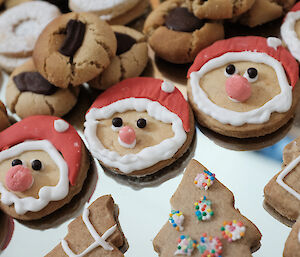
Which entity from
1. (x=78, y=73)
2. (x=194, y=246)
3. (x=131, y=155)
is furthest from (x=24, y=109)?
(x=194, y=246)

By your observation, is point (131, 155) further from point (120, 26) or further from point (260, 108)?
point (120, 26)

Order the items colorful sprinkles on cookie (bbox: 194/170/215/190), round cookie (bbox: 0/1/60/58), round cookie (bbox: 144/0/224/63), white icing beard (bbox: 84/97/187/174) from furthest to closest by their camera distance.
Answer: round cookie (bbox: 0/1/60/58)
round cookie (bbox: 144/0/224/63)
white icing beard (bbox: 84/97/187/174)
colorful sprinkles on cookie (bbox: 194/170/215/190)

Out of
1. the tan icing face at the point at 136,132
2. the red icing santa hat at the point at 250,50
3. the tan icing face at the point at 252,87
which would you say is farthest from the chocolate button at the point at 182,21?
the tan icing face at the point at 136,132

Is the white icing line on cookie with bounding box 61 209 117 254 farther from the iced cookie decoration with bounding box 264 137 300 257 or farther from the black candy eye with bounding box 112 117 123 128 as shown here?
the iced cookie decoration with bounding box 264 137 300 257

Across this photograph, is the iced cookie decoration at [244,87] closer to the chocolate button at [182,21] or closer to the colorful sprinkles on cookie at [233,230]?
the chocolate button at [182,21]

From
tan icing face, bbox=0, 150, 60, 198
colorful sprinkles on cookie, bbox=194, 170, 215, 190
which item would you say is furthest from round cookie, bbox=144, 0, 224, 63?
tan icing face, bbox=0, 150, 60, 198

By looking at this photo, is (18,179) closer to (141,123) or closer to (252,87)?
(141,123)
